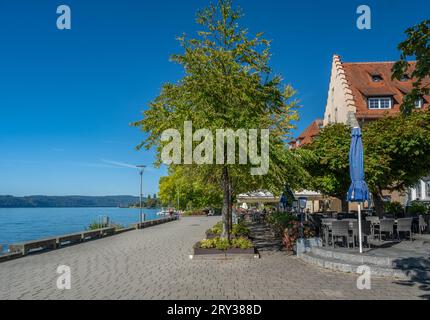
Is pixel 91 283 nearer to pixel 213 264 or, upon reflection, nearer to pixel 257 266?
pixel 213 264

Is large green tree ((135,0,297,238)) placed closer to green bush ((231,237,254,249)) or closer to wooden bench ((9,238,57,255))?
green bush ((231,237,254,249))

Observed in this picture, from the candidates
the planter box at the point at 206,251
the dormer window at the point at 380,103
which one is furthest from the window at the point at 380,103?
the planter box at the point at 206,251

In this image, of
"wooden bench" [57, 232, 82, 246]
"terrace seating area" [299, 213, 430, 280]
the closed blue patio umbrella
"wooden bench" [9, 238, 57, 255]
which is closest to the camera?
"terrace seating area" [299, 213, 430, 280]

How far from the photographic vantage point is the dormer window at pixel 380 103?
1575 inches

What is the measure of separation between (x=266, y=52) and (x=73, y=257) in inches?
420

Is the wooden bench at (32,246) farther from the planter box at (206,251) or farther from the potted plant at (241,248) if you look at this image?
the potted plant at (241,248)

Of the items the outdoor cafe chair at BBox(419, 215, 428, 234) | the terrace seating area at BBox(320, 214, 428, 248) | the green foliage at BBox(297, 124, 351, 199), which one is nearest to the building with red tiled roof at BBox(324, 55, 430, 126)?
the green foliage at BBox(297, 124, 351, 199)

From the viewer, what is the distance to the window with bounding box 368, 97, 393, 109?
4001 cm

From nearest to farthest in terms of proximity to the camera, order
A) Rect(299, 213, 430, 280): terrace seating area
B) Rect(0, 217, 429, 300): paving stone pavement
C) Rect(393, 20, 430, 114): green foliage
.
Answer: Rect(393, 20, 430, 114): green foliage, Rect(0, 217, 429, 300): paving stone pavement, Rect(299, 213, 430, 280): terrace seating area

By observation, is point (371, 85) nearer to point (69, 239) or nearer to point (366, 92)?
point (366, 92)

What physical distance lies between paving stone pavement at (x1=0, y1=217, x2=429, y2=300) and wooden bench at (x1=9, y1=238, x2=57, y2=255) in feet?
4.02

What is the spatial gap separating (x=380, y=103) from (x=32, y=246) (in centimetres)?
3590

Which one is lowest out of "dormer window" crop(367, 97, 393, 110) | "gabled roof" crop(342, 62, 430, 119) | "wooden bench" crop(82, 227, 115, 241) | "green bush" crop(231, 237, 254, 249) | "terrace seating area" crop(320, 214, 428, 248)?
"wooden bench" crop(82, 227, 115, 241)

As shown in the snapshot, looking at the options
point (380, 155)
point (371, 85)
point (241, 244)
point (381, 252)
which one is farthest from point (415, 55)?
point (371, 85)
